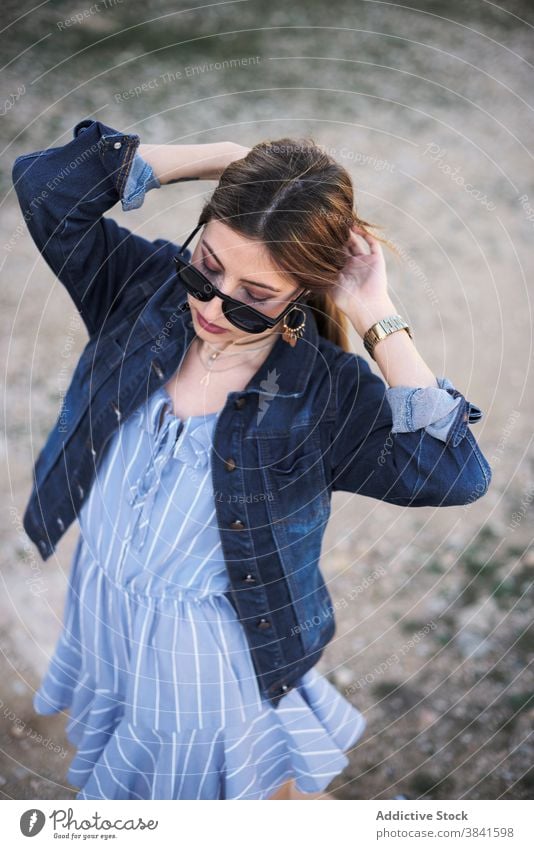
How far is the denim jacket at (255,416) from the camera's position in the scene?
99 centimetres

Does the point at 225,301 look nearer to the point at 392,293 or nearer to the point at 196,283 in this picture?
the point at 196,283

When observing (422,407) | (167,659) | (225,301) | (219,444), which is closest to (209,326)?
(225,301)

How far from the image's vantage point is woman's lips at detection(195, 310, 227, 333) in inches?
39.4

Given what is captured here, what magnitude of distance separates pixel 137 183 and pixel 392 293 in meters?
1.65

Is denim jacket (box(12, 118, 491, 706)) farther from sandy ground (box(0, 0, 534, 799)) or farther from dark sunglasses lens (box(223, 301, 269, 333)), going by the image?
sandy ground (box(0, 0, 534, 799))

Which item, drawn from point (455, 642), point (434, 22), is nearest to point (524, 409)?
point (455, 642)

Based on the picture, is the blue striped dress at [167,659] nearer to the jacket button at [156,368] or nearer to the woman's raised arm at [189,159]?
the jacket button at [156,368]

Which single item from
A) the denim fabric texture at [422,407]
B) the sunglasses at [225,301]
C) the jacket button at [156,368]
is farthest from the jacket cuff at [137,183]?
the jacket button at [156,368]

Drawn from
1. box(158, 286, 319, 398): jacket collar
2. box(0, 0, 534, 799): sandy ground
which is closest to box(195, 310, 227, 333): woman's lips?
box(158, 286, 319, 398): jacket collar

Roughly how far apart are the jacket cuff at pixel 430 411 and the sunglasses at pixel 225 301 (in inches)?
7.6

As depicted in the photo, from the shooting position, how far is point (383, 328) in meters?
1.02

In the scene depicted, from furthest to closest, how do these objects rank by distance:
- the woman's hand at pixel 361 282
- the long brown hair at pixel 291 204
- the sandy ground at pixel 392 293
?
the sandy ground at pixel 392 293, the woman's hand at pixel 361 282, the long brown hair at pixel 291 204

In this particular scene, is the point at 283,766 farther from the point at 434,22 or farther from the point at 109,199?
the point at 434,22

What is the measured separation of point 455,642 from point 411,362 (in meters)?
1.15
